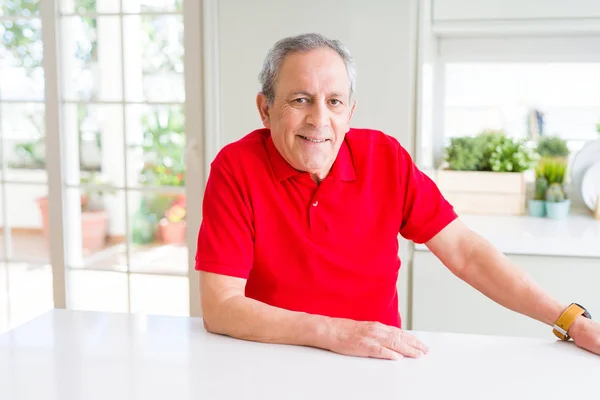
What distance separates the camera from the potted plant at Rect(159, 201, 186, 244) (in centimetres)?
396

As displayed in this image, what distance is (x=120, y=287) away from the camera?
324 centimetres

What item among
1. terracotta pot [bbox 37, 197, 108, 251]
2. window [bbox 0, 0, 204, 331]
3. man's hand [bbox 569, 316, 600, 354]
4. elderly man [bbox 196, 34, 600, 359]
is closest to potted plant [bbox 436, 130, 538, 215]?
window [bbox 0, 0, 204, 331]

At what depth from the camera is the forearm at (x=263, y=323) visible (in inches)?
51.0

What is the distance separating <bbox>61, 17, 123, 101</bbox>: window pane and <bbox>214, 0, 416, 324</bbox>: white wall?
2.15 ft

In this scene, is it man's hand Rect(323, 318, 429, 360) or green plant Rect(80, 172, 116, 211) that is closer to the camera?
man's hand Rect(323, 318, 429, 360)

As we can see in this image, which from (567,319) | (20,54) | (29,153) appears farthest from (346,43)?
(29,153)

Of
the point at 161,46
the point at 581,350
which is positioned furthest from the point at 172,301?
the point at 581,350

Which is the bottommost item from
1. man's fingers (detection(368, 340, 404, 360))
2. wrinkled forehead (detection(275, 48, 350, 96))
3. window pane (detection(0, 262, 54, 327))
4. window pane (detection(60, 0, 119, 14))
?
window pane (detection(0, 262, 54, 327))

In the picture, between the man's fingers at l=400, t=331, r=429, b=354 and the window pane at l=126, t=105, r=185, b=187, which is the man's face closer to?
the man's fingers at l=400, t=331, r=429, b=354

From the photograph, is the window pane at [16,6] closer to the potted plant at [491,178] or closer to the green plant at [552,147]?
the potted plant at [491,178]

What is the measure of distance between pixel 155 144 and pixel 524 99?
5.80 ft

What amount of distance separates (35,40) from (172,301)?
6.14ft

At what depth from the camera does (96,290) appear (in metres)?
3.19

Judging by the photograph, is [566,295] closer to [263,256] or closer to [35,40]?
[263,256]
